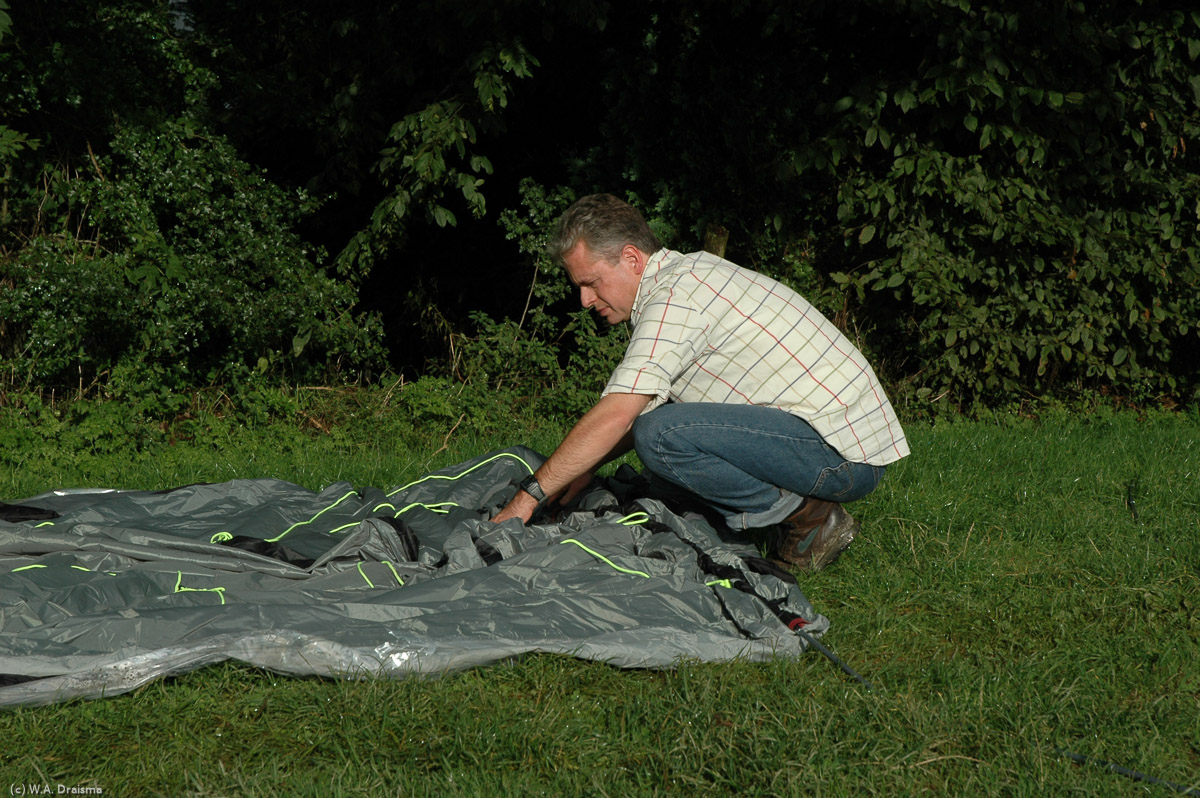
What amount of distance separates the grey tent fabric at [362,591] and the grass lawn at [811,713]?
0.24ft

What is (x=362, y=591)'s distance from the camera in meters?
3.38

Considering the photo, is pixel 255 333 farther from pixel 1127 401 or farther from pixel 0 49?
pixel 1127 401

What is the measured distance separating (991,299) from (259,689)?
527 centimetres

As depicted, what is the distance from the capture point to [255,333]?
656 centimetres

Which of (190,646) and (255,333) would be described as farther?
(255,333)

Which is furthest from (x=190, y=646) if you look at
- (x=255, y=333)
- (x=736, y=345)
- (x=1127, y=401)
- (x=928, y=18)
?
(x=1127, y=401)

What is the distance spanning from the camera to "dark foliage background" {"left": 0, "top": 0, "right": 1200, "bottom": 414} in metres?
6.21

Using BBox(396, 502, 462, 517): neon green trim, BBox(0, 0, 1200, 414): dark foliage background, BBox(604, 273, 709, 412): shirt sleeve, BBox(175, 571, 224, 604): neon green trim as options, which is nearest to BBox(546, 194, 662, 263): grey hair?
BBox(604, 273, 709, 412): shirt sleeve

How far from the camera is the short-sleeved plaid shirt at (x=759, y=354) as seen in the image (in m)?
3.67

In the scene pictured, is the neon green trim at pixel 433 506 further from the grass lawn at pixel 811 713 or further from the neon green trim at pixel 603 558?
the grass lawn at pixel 811 713

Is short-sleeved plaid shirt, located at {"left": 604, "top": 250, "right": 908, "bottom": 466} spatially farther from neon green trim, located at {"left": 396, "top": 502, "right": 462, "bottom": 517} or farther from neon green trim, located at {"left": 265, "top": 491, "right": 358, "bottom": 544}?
neon green trim, located at {"left": 265, "top": 491, "right": 358, "bottom": 544}

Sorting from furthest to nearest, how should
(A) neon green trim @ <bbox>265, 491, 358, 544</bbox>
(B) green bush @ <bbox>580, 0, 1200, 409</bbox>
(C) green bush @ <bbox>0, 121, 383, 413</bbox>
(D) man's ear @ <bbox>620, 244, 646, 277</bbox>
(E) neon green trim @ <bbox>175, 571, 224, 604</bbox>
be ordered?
(B) green bush @ <bbox>580, 0, 1200, 409</bbox>
(C) green bush @ <bbox>0, 121, 383, 413</bbox>
(A) neon green trim @ <bbox>265, 491, 358, 544</bbox>
(D) man's ear @ <bbox>620, 244, 646, 277</bbox>
(E) neon green trim @ <bbox>175, 571, 224, 604</bbox>

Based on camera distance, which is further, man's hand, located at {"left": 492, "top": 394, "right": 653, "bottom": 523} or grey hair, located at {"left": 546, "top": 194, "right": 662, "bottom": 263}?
grey hair, located at {"left": 546, "top": 194, "right": 662, "bottom": 263}

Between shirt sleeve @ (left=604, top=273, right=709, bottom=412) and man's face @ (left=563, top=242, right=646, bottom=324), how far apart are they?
0.18 meters
